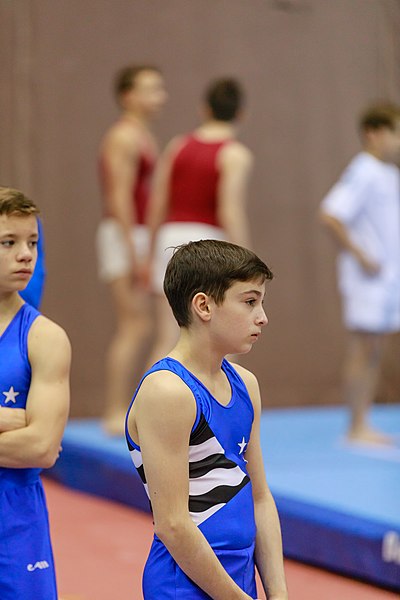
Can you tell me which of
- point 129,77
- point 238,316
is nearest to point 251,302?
point 238,316

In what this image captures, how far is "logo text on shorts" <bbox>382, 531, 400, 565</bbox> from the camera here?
3.41 meters

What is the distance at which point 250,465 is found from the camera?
2.01m

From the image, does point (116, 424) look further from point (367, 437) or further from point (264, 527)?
point (264, 527)

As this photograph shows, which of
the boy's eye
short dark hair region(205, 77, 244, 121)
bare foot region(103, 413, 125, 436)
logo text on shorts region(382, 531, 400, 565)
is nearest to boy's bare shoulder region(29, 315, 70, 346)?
the boy's eye

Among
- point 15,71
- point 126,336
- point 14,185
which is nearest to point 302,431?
point 126,336

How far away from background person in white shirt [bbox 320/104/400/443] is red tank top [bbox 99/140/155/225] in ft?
2.81

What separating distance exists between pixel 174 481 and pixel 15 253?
0.60m

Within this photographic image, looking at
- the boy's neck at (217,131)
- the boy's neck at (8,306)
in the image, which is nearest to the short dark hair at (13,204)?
the boy's neck at (8,306)

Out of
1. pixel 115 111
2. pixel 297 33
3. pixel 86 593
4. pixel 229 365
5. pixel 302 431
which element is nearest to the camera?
pixel 229 365

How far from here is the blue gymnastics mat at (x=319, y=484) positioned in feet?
11.7

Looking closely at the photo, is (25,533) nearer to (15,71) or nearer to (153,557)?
(153,557)

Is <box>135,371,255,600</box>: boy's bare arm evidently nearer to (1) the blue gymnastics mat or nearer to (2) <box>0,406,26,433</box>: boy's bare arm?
(2) <box>0,406,26,433</box>: boy's bare arm

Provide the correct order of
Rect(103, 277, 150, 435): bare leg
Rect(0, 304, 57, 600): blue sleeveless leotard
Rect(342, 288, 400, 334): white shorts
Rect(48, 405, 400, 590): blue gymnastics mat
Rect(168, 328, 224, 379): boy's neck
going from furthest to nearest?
1. Rect(103, 277, 150, 435): bare leg
2. Rect(342, 288, 400, 334): white shorts
3. Rect(48, 405, 400, 590): blue gymnastics mat
4. Rect(0, 304, 57, 600): blue sleeveless leotard
5. Rect(168, 328, 224, 379): boy's neck

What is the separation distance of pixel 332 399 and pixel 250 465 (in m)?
4.91
